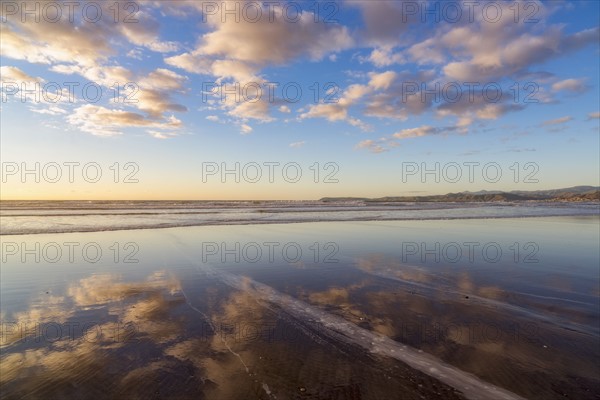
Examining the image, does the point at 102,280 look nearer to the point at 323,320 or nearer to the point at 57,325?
the point at 57,325

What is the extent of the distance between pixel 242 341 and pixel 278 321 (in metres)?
1.21

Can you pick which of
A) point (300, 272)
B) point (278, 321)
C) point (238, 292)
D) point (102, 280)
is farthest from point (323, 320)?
point (102, 280)

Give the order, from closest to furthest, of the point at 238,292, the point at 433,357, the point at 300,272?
the point at 433,357
the point at 238,292
the point at 300,272

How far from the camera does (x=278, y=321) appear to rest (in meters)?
7.40

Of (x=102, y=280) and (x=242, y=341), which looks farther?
(x=102, y=280)

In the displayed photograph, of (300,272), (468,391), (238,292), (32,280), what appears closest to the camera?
(468,391)

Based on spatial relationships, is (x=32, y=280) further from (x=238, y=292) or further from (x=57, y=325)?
(x=238, y=292)

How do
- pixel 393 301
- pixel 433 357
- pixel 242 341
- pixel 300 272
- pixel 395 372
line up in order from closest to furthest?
pixel 395 372, pixel 433 357, pixel 242 341, pixel 393 301, pixel 300 272

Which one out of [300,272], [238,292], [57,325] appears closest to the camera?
[57,325]

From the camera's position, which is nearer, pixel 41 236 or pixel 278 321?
pixel 278 321

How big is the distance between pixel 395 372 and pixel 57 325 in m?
7.11

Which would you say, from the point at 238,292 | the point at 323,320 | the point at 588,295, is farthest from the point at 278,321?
the point at 588,295

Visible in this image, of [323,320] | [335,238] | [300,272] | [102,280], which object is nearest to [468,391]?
[323,320]

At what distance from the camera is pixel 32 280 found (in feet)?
36.3
